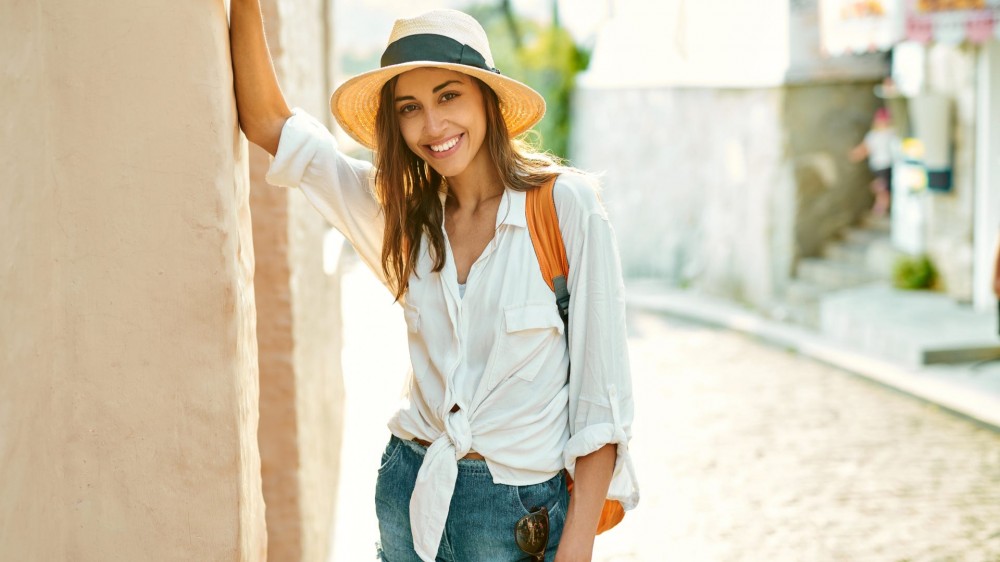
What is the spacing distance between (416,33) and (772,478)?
4.48m

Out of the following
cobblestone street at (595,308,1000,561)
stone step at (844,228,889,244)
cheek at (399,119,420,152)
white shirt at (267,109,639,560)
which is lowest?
cobblestone street at (595,308,1000,561)

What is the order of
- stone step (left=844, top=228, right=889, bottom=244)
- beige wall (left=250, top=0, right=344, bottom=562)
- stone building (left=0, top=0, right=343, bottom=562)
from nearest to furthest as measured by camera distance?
stone building (left=0, top=0, right=343, bottom=562) < beige wall (left=250, top=0, right=344, bottom=562) < stone step (left=844, top=228, right=889, bottom=244)

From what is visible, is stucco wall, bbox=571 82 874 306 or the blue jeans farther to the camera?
stucco wall, bbox=571 82 874 306

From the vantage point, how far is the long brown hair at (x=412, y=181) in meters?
2.21

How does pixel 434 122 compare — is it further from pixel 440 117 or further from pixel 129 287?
pixel 129 287

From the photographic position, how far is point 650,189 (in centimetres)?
1516

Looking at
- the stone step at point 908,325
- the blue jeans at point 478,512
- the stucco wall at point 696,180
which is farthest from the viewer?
the stucco wall at point 696,180

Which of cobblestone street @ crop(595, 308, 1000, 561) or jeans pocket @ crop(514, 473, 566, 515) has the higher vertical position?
jeans pocket @ crop(514, 473, 566, 515)

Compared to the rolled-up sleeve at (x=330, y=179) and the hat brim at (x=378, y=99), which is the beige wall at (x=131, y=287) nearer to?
the rolled-up sleeve at (x=330, y=179)

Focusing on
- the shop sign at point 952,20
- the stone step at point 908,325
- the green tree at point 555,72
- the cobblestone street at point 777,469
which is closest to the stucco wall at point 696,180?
the green tree at point 555,72

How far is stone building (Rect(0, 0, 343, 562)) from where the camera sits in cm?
176

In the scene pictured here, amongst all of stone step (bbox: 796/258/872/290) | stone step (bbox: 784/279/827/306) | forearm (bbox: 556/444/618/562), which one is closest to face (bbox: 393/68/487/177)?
forearm (bbox: 556/444/618/562)

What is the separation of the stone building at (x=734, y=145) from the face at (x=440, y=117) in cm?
976

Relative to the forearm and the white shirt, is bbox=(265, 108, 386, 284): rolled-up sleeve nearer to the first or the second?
the white shirt
